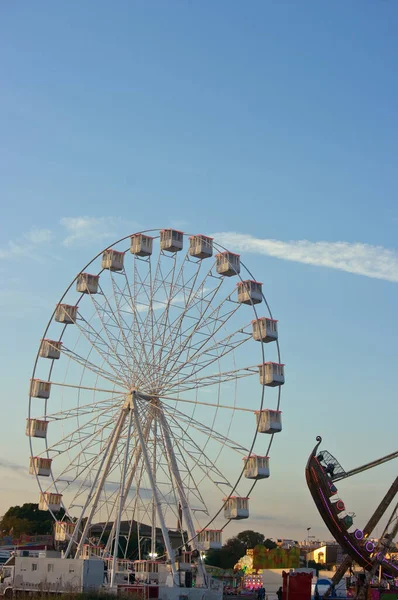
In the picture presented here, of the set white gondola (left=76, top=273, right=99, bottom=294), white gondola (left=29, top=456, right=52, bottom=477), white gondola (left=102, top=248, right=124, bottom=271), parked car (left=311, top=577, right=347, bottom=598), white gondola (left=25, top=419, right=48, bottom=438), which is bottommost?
parked car (left=311, top=577, right=347, bottom=598)

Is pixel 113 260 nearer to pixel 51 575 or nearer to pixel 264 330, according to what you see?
pixel 264 330

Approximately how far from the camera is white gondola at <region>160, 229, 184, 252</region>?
1908 inches

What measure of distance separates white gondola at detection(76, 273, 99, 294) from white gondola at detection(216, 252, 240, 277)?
769 cm

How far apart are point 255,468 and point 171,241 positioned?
1406 cm

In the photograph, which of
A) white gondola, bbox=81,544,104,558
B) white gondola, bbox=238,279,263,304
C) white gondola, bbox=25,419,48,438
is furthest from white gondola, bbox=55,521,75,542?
white gondola, bbox=238,279,263,304

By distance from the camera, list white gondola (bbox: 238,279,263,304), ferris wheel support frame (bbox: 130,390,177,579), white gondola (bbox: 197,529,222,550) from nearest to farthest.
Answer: ferris wheel support frame (bbox: 130,390,177,579) → white gondola (bbox: 197,529,222,550) → white gondola (bbox: 238,279,263,304)

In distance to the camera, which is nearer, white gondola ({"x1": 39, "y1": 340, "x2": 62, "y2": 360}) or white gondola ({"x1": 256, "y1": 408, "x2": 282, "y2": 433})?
white gondola ({"x1": 256, "y1": 408, "x2": 282, "y2": 433})

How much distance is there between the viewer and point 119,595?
38375mm

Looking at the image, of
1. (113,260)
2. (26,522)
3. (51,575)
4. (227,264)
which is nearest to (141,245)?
(113,260)

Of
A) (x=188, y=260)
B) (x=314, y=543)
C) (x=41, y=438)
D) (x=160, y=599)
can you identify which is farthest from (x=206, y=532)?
(x=314, y=543)

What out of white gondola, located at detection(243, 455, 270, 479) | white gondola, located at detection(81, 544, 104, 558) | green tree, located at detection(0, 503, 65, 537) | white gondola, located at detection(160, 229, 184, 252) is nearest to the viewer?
white gondola, located at detection(243, 455, 270, 479)

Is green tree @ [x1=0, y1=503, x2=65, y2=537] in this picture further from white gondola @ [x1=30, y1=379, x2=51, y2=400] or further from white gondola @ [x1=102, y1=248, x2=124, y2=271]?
white gondola @ [x1=102, y1=248, x2=124, y2=271]

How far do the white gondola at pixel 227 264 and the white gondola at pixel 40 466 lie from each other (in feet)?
48.5

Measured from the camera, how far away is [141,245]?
49.2 meters
